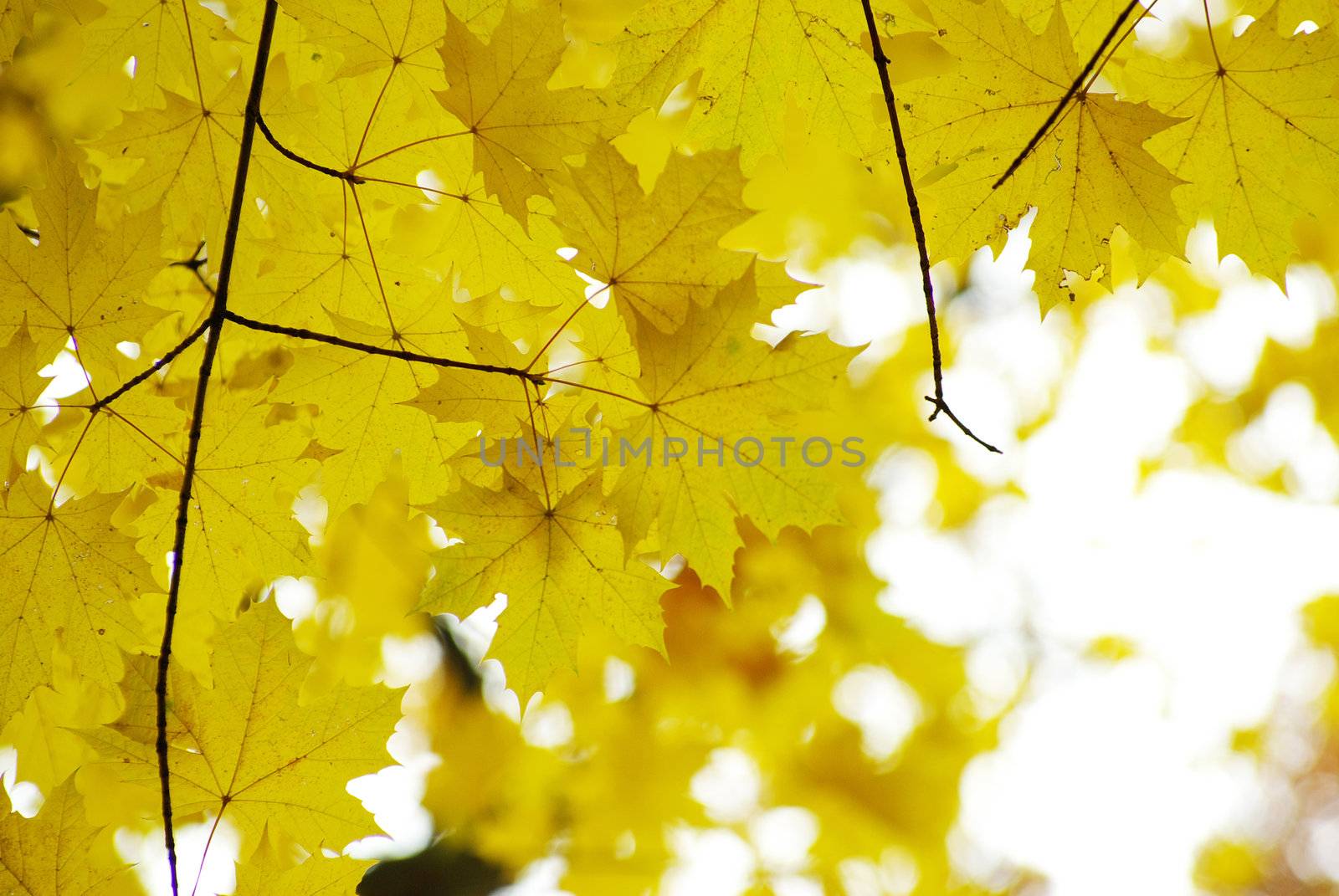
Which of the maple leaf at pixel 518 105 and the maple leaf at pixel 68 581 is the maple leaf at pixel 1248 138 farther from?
the maple leaf at pixel 68 581

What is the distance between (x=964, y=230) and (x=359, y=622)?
2827 millimetres

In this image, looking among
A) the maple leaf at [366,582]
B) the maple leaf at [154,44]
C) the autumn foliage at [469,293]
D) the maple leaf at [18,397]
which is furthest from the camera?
the maple leaf at [366,582]

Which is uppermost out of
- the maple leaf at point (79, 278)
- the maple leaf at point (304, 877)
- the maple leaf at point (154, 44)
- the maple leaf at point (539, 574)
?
the maple leaf at point (154, 44)

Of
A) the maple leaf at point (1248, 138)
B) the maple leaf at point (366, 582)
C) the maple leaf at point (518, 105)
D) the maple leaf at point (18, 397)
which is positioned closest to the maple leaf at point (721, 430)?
the maple leaf at point (518, 105)

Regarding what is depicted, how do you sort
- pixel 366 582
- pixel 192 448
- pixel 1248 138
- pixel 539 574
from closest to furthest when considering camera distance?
pixel 192 448 < pixel 539 574 < pixel 1248 138 < pixel 366 582

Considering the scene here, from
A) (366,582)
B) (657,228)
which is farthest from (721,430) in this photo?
(366,582)

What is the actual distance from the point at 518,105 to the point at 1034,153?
0.75 metres

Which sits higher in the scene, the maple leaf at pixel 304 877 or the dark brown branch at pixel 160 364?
the dark brown branch at pixel 160 364

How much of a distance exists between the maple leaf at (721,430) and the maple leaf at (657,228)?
0.06 m

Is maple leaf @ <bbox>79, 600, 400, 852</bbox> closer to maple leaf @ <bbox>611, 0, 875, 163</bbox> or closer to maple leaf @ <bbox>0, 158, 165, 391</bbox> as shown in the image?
→ maple leaf @ <bbox>0, 158, 165, 391</bbox>

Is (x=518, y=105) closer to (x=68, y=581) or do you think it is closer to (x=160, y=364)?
(x=160, y=364)

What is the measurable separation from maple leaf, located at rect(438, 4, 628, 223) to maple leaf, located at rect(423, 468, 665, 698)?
395mm

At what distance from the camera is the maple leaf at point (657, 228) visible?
1.04m

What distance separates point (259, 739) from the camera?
1.22 meters
